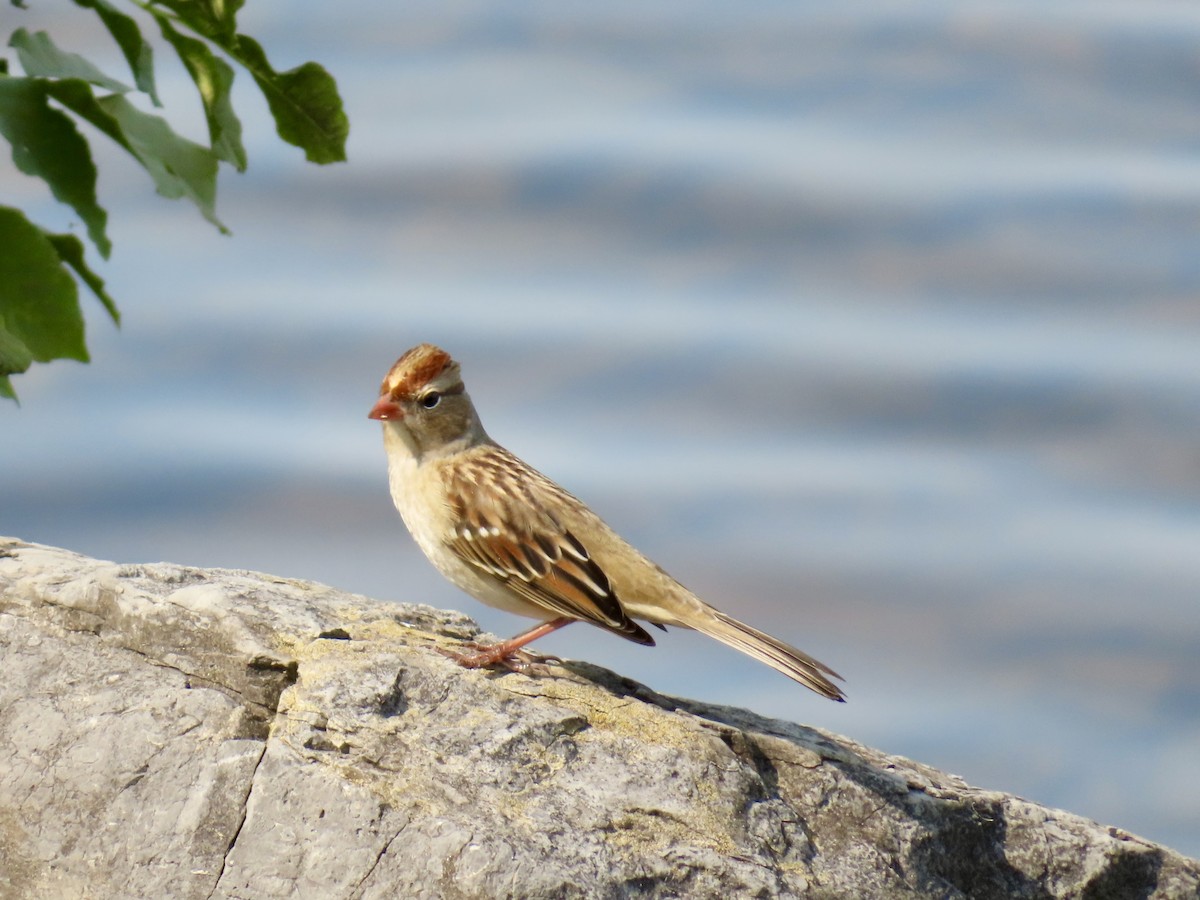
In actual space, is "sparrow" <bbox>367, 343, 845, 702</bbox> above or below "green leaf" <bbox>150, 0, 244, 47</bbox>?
above

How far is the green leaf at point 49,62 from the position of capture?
1878mm

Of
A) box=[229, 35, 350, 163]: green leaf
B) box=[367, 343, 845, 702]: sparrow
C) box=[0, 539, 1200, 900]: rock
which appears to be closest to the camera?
box=[229, 35, 350, 163]: green leaf

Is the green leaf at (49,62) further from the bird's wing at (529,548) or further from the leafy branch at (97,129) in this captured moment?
the bird's wing at (529,548)

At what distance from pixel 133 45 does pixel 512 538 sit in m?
3.98

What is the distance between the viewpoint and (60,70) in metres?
1.90

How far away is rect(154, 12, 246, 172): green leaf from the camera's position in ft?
6.67

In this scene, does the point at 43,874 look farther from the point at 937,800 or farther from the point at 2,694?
the point at 937,800

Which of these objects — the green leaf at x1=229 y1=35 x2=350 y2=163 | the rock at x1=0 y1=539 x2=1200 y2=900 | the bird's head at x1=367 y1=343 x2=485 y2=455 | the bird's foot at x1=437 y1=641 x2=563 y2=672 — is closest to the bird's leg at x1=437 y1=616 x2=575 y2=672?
the bird's foot at x1=437 y1=641 x2=563 y2=672

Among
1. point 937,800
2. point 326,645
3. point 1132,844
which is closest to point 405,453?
point 326,645

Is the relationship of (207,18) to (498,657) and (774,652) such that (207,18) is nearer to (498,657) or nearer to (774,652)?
(498,657)

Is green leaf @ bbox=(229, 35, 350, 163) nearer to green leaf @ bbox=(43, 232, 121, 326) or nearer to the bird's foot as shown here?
green leaf @ bbox=(43, 232, 121, 326)

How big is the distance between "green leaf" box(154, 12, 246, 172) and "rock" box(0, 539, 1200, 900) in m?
2.35

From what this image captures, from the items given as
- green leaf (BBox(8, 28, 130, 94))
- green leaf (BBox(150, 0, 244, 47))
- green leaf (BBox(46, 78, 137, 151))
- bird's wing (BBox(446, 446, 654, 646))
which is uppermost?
bird's wing (BBox(446, 446, 654, 646))

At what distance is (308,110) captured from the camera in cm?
211
